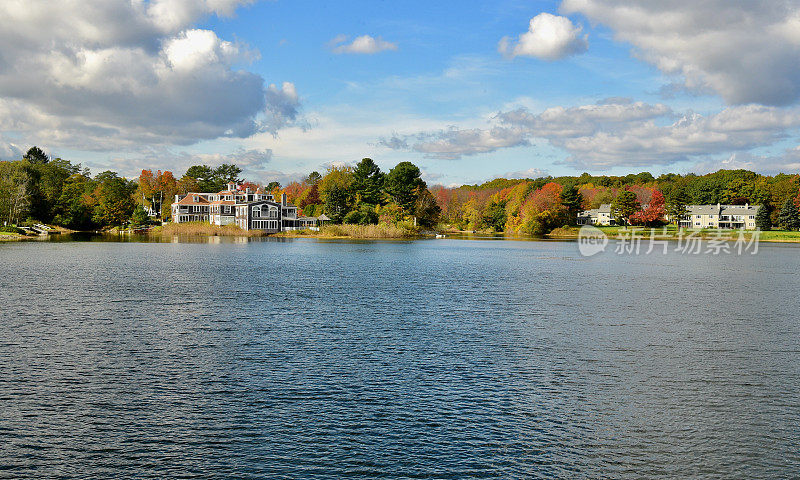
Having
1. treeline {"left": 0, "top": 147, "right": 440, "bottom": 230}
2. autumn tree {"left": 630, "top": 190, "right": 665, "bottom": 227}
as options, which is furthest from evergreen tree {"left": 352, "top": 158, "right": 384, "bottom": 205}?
autumn tree {"left": 630, "top": 190, "right": 665, "bottom": 227}

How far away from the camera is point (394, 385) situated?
17062mm

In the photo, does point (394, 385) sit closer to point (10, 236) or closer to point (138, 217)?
point (10, 236)

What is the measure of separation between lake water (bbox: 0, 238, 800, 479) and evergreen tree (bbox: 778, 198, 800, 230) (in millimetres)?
110747

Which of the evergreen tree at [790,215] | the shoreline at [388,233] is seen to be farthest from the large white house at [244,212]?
the evergreen tree at [790,215]

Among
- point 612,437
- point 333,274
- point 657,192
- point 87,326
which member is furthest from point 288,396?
point 657,192

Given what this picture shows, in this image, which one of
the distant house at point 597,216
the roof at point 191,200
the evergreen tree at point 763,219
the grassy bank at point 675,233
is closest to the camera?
the grassy bank at point 675,233

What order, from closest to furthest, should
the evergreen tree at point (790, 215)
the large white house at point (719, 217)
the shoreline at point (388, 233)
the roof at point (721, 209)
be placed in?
1. the shoreline at point (388, 233)
2. the evergreen tree at point (790, 215)
3. the roof at point (721, 209)
4. the large white house at point (719, 217)

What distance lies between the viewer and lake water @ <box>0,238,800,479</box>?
1208 centimetres

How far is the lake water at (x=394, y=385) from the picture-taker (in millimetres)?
12078

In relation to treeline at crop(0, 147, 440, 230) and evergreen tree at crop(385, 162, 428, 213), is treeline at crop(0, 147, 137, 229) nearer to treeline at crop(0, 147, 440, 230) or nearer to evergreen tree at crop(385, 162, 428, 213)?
treeline at crop(0, 147, 440, 230)

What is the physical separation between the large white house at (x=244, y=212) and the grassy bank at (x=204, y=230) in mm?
3590

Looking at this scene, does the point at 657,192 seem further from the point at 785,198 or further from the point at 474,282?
the point at 474,282

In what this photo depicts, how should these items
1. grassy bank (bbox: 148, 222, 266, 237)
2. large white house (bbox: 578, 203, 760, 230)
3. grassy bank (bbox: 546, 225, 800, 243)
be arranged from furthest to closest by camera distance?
large white house (bbox: 578, 203, 760, 230)
grassy bank (bbox: 148, 222, 266, 237)
grassy bank (bbox: 546, 225, 800, 243)

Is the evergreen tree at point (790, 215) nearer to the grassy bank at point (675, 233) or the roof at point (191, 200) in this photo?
the grassy bank at point (675, 233)
